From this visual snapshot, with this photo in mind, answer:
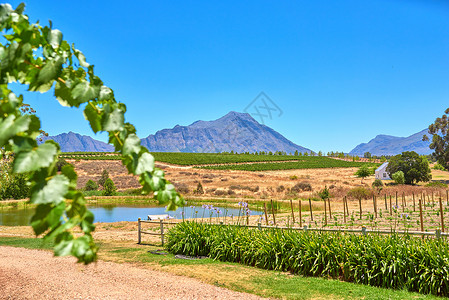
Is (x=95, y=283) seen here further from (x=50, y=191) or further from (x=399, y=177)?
(x=399, y=177)

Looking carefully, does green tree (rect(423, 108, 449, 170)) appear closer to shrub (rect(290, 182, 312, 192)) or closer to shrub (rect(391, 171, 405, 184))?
shrub (rect(391, 171, 405, 184))

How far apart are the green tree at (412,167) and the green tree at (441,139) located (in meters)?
7.53

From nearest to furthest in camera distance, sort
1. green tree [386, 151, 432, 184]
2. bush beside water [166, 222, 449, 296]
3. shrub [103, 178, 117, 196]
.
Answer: bush beside water [166, 222, 449, 296] → shrub [103, 178, 117, 196] → green tree [386, 151, 432, 184]

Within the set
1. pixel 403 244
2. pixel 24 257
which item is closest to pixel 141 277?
pixel 24 257

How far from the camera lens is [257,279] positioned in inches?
315

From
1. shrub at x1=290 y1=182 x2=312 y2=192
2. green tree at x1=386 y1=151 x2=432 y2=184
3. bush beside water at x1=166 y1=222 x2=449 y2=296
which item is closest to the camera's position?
bush beside water at x1=166 y1=222 x2=449 y2=296

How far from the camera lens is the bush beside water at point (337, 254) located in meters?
6.99

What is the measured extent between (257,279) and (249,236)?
1826 millimetres

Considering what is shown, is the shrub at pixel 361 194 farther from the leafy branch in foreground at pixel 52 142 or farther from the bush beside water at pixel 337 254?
the leafy branch in foreground at pixel 52 142

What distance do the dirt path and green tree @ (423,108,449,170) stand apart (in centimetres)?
5279

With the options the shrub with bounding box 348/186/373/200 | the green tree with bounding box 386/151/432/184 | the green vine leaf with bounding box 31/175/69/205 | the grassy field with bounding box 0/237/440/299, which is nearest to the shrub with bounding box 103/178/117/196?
the shrub with bounding box 348/186/373/200

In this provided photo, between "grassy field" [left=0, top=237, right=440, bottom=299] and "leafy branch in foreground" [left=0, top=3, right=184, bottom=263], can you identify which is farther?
"grassy field" [left=0, top=237, right=440, bottom=299]

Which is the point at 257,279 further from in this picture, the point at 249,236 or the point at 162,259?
the point at 162,259

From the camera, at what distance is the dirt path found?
23.2ft
